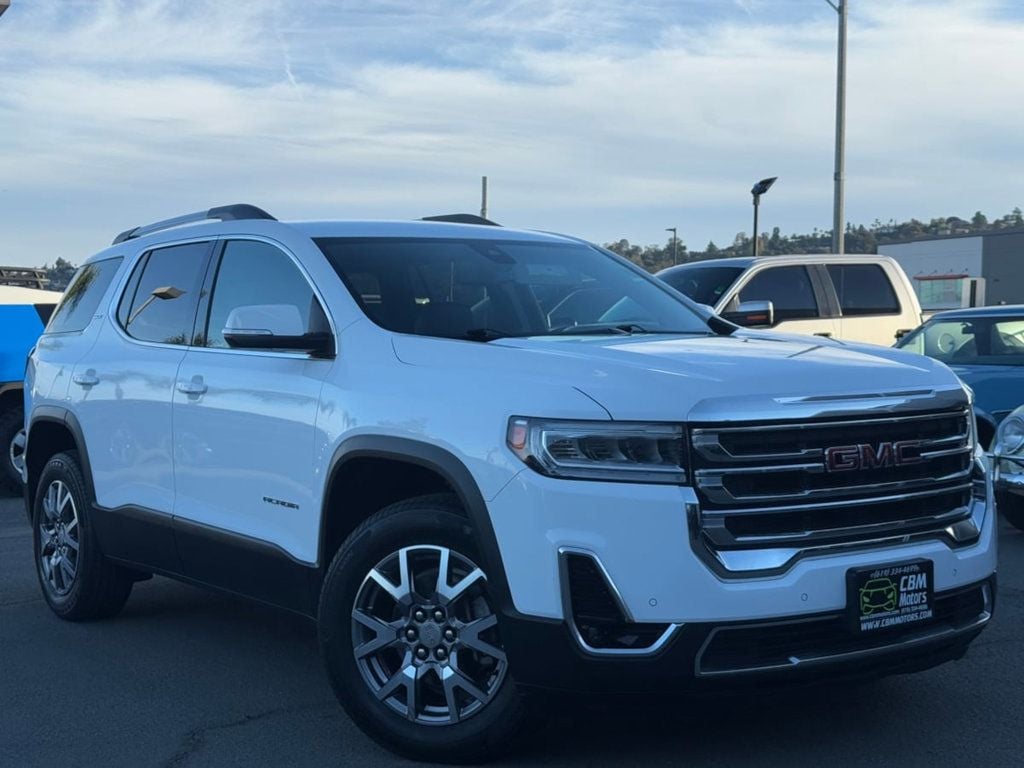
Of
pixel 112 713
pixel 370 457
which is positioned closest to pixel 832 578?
pixel 370 457

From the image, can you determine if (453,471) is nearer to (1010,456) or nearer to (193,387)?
(193,387)

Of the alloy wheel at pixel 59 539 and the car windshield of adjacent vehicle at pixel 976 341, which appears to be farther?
the car windshield of adjacent vehicle at pixel 976 341

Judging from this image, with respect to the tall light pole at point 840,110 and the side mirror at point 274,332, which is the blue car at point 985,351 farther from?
the tall light pole at point 840,110

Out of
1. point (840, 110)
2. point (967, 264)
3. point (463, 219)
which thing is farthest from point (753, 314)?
point (967, 264)

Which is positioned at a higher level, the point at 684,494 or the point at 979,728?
the point at 684,494

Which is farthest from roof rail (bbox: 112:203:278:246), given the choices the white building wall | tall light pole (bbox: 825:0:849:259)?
the white building wall

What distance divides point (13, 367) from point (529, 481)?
8.90 meters

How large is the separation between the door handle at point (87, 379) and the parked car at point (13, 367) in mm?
5416

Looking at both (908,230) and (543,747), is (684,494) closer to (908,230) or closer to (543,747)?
(543,747)

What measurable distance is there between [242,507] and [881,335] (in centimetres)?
1081

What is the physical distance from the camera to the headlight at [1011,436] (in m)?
8.12

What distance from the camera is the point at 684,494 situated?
385 centimetres

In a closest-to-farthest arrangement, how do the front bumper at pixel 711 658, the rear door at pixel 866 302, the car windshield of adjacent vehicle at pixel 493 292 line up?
1. the front bumper at pixel 711 658
2. the car windshield of adjacent vehicle at pixel 493 292
3. the rear door at pixel 866 302

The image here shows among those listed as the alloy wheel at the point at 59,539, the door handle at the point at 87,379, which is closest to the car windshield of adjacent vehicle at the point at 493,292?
the door handle at the point at 87,379
